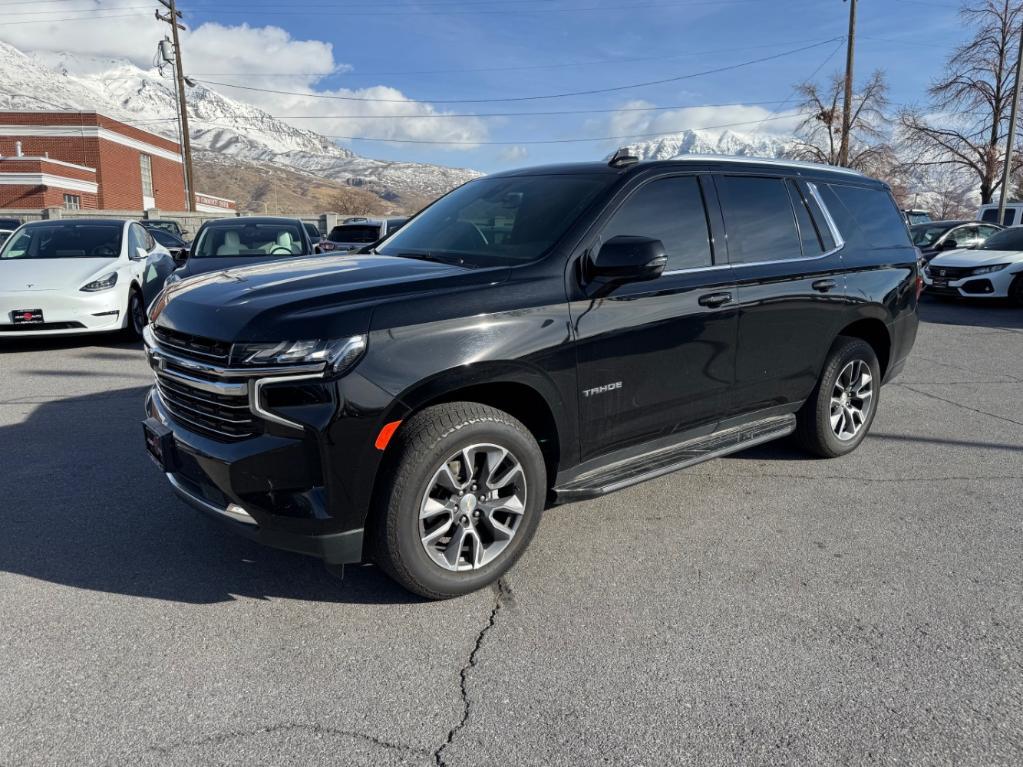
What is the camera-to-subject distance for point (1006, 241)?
15.0 meters

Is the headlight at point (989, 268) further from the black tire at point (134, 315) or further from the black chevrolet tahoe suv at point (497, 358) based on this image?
the black tire at point (134, 315)

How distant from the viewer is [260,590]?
11.0 ft

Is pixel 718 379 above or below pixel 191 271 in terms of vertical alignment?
below

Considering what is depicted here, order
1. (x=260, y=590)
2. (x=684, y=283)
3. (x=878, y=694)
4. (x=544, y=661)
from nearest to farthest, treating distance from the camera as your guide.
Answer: (x=878, y=694) < (x=544, y=661) < (x=260, y=590) < (x=684, y=283)

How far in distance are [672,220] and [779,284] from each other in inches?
34.1

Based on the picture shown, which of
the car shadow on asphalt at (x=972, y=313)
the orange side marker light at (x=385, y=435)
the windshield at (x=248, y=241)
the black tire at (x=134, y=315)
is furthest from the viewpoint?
the car shadow on asphalt at (x=972, y=313)

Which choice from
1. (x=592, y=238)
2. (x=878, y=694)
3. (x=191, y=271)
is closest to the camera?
(x=878, y=694)

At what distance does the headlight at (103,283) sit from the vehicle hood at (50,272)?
0.15ft

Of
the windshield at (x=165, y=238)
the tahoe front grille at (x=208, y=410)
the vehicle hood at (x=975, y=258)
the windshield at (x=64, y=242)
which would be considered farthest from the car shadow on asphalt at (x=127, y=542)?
the windshield at (x=165, y=238)

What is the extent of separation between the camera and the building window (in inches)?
1937

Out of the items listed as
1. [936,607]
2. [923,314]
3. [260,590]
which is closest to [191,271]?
[260,590]

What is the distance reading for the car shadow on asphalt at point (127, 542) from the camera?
338 cm

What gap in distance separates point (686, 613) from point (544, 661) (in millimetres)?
709

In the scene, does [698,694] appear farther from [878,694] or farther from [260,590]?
[260,590]
